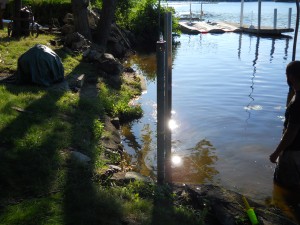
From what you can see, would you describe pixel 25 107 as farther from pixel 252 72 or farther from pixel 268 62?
pixel 268 62

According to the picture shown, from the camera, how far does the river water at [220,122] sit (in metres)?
7.26

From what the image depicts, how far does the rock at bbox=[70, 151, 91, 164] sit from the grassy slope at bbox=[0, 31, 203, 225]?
3.7 inches

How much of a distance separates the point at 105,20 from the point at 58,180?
42.8 feet

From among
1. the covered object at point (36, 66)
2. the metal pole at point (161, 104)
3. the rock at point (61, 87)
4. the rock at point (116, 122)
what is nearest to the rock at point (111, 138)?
the rock at point (116, 122)

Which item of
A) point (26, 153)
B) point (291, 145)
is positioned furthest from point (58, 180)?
point (291, 145)

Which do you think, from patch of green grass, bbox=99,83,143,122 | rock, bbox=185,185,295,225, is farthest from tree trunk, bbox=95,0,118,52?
rock, bbox=185,185,295,225

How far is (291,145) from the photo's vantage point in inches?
212

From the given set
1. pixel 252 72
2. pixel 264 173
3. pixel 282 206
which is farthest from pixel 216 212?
pixel 252 72

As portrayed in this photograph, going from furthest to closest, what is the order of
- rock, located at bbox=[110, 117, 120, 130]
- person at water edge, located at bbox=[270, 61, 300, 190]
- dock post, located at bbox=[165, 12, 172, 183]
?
1. rock, located at bbox=[110, 117, 120, 130]
2. person at water edge, located at bbox=[270, 61, 300, 190]
3. dock post, located at bbox=[165, 12, 172, 183]

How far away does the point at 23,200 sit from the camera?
4203mm

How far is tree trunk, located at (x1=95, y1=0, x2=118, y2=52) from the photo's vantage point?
16672mm

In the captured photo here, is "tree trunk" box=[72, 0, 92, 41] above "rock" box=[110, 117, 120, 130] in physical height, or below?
above

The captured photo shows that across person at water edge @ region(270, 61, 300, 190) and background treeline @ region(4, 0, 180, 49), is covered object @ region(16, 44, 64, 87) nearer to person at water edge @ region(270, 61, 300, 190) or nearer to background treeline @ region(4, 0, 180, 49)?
person at water edge @ region(270, 61, 300, 190)

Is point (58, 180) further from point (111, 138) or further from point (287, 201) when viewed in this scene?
point (287, 201)
